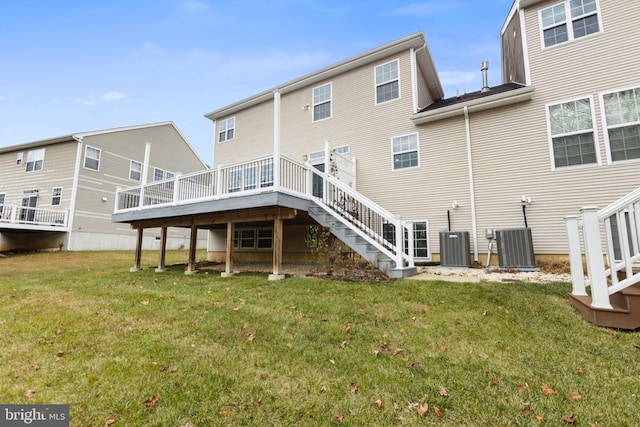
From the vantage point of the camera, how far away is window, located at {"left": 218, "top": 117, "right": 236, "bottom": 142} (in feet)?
49.3

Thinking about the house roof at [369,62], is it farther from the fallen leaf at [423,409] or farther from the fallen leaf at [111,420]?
the fallen leaf at [423,409]

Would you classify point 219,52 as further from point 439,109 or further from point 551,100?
point 551,100

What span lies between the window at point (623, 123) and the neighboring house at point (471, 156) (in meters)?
0.03

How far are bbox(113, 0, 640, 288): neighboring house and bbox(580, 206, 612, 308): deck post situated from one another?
135 inches

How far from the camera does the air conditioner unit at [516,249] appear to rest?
299 inches

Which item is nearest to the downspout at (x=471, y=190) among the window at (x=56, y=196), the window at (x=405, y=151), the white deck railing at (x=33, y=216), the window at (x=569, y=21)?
the window at (x=405, y=151)

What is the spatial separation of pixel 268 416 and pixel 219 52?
51.4 ft

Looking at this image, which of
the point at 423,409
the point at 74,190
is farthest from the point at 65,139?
the point at 423,409

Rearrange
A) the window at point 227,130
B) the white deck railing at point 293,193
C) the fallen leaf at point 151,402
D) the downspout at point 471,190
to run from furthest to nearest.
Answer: the window at point 227,130 < the downspout at point 471,190 < the white deck railing at point 293,193 < the fallen leaf at point 151,402

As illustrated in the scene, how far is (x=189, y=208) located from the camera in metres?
8.62

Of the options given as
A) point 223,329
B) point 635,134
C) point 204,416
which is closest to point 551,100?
point 635,134

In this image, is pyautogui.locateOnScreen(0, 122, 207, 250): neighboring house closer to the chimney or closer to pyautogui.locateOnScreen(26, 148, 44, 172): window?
pyautogui.locateOnScreen(26, 148, 44, 172): window

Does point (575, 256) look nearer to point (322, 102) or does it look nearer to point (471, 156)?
point (471, 156)

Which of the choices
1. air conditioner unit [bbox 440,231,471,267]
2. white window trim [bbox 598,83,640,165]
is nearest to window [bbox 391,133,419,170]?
air conditioner unit [bbox 440,231,471,267]
